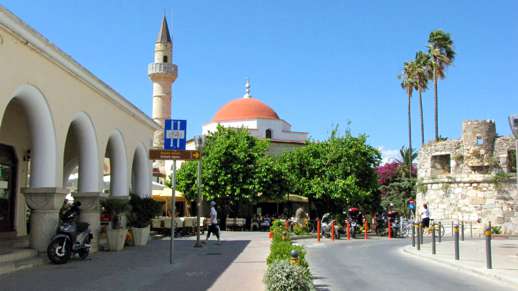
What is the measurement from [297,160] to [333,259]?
73.0ft

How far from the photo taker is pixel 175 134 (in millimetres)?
13602

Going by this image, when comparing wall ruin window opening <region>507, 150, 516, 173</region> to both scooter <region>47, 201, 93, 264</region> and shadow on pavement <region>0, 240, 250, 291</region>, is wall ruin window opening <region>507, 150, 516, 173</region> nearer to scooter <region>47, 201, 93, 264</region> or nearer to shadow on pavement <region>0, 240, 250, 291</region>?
shadow on pavement <region>0, 240, 250, 291</region>

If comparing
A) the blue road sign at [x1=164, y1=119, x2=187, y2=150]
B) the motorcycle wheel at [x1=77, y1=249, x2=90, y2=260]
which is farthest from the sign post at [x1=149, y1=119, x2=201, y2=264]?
the motorcycle wheel at [x1=77, y1=249, x2=90, y2=260]

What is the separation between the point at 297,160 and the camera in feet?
124

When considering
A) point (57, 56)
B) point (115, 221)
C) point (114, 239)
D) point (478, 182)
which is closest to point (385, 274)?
point (114, 239)

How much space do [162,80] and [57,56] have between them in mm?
36763

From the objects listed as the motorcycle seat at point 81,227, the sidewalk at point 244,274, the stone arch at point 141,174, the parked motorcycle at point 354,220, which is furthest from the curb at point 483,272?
the parked motorcycle at point 354,220

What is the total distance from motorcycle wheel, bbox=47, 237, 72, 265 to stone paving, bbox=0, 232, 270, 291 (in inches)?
9.9

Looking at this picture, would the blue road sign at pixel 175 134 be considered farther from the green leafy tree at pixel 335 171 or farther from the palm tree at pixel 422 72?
the palm tree at pixel 422 72

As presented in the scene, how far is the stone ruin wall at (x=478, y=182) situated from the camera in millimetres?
32656

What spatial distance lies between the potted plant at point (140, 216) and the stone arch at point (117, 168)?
534mm

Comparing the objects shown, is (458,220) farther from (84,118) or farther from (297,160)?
(84,118)

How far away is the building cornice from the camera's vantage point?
10685 mm

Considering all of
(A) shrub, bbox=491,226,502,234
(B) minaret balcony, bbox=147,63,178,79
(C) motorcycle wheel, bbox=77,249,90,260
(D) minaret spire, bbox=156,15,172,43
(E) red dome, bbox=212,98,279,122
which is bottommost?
(A) shrub, bbox=491,226,502,234
